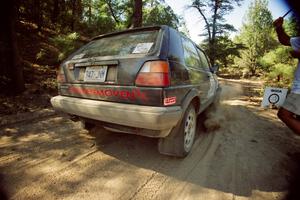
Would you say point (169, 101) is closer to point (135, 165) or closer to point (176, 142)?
point (176, 142)

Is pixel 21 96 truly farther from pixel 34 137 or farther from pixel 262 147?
pixel 262 147

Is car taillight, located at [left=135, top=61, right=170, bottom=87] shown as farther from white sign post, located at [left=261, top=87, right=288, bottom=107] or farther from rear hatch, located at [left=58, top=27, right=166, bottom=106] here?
white sign post, located at [left=261, top=87, right=288, bottom=107]

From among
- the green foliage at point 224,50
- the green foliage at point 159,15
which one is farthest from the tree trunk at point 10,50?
the green foliage at point 224,50

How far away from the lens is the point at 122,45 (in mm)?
2564

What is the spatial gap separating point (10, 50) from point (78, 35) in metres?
4.60

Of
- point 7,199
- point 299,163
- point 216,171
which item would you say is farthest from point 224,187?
point 7,199

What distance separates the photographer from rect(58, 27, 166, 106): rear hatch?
216 centimetres

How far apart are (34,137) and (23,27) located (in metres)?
11.4

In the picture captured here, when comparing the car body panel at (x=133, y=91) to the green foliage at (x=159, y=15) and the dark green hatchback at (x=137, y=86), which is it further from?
the green foliage at (x=159, y=15)

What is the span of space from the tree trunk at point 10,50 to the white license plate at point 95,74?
3863 mm

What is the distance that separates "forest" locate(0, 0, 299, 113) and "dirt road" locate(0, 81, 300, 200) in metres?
2.09

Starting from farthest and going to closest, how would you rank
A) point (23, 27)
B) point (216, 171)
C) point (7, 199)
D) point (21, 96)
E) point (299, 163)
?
point (23, 27) < point (21, 96) < point (299, 163) < point (216, 171) < point (7, 199)

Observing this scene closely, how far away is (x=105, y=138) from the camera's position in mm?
3217

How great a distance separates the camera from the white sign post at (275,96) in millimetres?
3303
